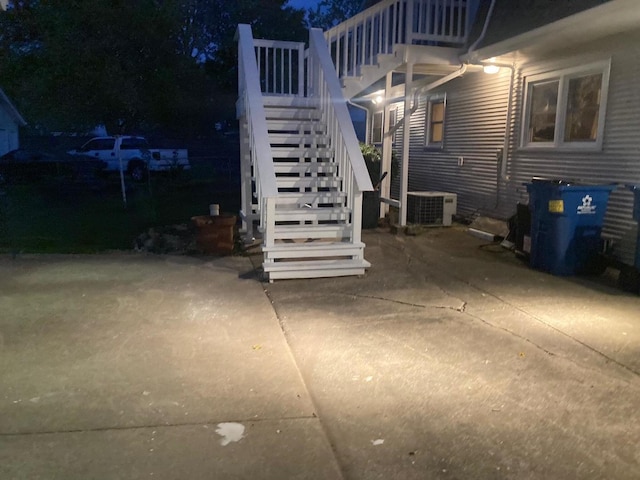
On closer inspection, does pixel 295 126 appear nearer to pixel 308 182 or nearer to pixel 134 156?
pixel 308 182

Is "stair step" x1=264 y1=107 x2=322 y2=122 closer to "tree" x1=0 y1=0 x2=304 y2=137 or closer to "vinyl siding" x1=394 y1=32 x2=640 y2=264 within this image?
"vinyl siding" x1=394 y1=32 x2=640 y2=264

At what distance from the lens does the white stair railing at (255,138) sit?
6568mm

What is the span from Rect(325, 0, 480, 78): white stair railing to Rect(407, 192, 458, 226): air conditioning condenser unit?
2574 mm


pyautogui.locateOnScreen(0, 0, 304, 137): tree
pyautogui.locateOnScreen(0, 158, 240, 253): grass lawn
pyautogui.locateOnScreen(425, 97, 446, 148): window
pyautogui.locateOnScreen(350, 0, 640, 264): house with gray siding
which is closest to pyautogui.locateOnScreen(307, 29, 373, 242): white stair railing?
pyautogui.locateOnScreen(350, 0, 640, 264): house with gray siding

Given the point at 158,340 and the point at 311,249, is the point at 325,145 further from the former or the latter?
the point at 158,340

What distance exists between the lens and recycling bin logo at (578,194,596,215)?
6.72 metres

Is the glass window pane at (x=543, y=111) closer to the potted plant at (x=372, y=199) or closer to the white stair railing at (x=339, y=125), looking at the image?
the potted plant at (x=372, y=199)

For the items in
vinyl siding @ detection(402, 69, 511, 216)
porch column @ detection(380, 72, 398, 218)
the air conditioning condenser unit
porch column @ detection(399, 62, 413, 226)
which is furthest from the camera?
the air conditioning condenser unit

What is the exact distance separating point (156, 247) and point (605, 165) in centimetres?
661

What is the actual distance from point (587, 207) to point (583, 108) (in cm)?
193

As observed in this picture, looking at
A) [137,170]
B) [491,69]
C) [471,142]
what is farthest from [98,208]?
[491,69]

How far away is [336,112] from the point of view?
25.4 feet

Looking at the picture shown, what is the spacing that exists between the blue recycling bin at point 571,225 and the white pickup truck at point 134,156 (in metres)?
15.0

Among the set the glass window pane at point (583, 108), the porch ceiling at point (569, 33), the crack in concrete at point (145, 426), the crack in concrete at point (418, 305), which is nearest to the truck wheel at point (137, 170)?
the porch ceiling at point (569, 33)
